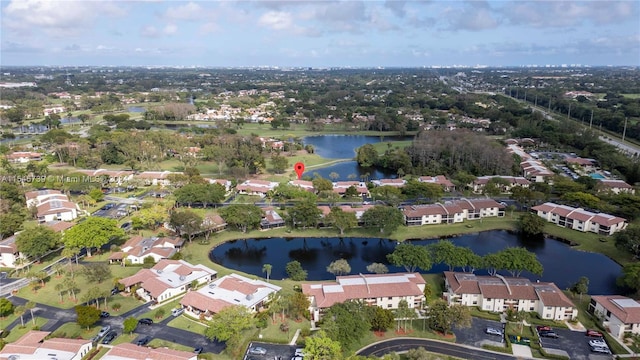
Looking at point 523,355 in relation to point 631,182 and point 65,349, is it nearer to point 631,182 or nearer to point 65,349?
point 65,349

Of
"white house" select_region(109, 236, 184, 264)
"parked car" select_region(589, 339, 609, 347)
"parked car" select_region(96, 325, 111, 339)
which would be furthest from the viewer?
"white house" select_region(109, 236, 184, 264)

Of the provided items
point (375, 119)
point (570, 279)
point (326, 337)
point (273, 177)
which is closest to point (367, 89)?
point (375, 119)

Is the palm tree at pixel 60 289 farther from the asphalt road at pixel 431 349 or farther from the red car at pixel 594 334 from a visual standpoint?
the red car at pixel 594 334

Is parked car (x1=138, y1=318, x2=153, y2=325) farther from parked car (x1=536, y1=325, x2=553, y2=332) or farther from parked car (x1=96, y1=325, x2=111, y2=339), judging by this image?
parked car (x1=536, y1=325, x2=553, y2=332)

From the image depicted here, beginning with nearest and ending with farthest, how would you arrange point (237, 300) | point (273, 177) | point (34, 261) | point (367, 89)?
1. point (237, 300)
2. point (34, 261)
3. point (273, 177)
4. point (367, 89)

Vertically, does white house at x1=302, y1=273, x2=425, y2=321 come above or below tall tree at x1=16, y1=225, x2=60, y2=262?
below

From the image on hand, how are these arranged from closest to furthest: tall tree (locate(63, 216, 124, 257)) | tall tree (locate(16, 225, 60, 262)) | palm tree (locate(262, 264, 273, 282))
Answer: palm tree (locate(262, 264, 273, 282))
tall tree (locate(16, 225, 60, 262))
tall tree (locate(63, 216, 124, 257))

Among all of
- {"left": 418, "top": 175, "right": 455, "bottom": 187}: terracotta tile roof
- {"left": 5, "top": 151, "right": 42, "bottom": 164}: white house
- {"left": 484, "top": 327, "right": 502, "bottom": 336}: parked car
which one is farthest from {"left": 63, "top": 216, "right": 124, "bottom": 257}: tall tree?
{"left": 5, "top": 151, "right": 42, "bottom": 164}: white house
